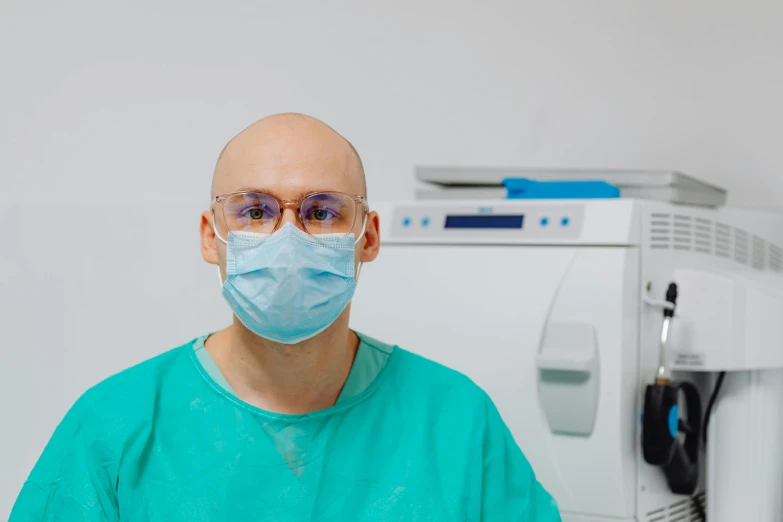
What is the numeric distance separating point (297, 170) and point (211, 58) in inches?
51.0

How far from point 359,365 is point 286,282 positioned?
26 centimetres

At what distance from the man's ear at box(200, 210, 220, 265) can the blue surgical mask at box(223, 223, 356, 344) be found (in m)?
0.08

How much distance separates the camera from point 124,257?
222 cm

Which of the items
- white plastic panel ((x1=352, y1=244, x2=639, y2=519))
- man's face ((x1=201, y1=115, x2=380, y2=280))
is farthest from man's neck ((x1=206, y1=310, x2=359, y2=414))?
white plastic panel ((x1=352, y1=244, x2=639, y2=519))

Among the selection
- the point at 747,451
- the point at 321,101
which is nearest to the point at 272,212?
the point at 747,451

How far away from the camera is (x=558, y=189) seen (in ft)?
5.39

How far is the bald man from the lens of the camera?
1.12 m

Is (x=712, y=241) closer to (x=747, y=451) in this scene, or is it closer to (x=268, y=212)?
(x=747, y=451)

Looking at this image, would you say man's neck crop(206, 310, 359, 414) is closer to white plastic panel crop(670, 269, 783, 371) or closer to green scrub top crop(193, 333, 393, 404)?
green scrub top crop(193, 333, 393, 404)

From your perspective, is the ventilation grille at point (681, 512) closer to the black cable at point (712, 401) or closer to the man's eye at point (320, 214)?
the black cable at point (712, 401)

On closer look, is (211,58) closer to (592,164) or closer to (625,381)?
(592,164)

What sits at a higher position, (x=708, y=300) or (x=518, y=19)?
(x=518, y=19)

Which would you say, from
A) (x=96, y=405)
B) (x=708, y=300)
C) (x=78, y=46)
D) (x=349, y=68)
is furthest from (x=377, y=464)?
(x=78, y=46)

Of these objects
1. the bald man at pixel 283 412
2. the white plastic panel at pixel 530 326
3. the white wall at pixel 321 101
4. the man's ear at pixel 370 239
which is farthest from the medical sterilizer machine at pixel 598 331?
the white wall at pixel 321 101
